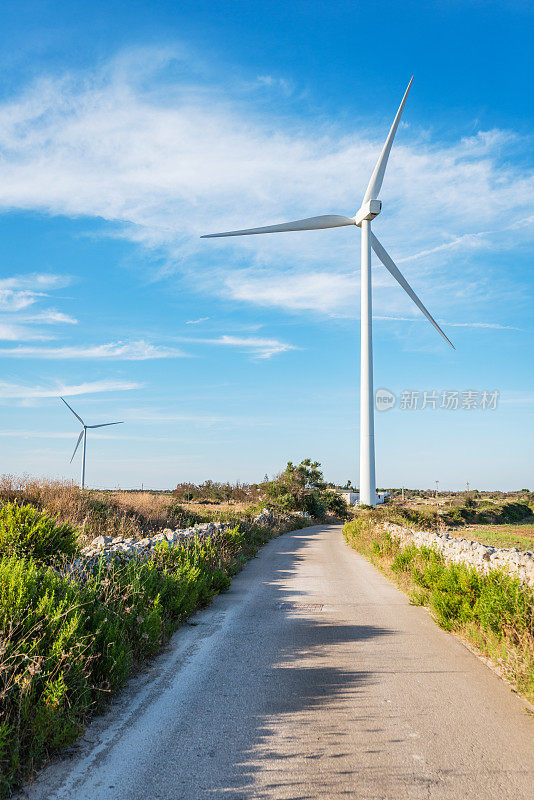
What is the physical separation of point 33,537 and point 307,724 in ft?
24.6

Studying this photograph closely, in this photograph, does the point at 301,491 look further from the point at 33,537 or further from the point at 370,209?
the point at 33,537

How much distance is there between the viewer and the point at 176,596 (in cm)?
965

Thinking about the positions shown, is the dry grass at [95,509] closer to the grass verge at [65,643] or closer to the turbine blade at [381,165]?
the grass verge at [65,643]

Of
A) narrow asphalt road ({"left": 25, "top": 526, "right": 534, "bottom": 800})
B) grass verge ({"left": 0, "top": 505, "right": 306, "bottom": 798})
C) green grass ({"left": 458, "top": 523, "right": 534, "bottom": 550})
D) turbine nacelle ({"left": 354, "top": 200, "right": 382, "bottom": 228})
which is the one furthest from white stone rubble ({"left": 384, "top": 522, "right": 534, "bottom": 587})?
turbine nacelle ({"left": 354, "top": 200, "right": 382, "bottom": 228})

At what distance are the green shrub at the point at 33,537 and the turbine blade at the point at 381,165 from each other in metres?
35.4

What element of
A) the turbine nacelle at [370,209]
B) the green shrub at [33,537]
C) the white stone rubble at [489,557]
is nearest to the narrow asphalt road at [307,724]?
the white stone rubble at [489,557]

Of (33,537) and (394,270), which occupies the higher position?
(394,270)

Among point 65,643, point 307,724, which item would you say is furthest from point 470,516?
point 65,643

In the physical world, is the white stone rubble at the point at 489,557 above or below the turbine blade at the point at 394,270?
below

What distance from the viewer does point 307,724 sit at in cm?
562

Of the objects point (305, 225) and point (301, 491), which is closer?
point (305, 225)

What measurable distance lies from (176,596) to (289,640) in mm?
2222

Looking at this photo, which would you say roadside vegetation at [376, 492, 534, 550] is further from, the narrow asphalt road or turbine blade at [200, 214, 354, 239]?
the narrow asphalt road

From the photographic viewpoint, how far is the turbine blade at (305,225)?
38.9 metres
